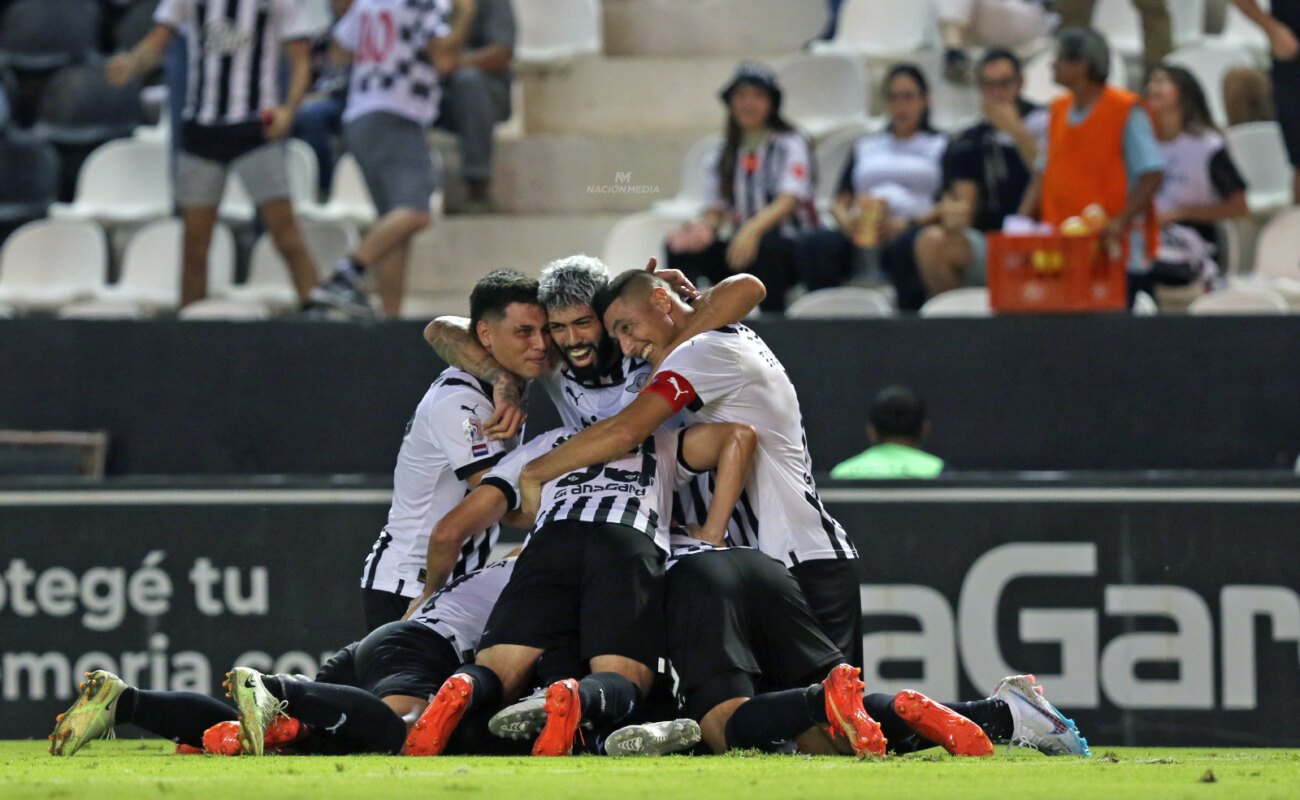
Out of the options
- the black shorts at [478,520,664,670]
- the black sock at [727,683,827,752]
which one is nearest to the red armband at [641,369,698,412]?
the black shorts at [478,520,664,670]

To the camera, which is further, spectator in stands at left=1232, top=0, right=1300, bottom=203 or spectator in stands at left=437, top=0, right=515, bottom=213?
spectator in stands at left=437, top=0, right=515, bottom=213

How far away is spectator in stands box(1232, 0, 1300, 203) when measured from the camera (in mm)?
8688

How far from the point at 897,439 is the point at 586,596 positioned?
8.48ft

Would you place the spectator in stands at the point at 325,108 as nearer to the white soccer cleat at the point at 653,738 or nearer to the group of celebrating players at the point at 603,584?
the group of celebrating players at the point at 603,584

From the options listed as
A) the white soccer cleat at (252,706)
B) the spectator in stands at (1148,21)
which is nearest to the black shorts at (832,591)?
the white soccer cleat at (252,706)

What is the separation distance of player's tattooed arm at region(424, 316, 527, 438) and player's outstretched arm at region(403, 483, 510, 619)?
0.69ft

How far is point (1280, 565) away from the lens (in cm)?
687

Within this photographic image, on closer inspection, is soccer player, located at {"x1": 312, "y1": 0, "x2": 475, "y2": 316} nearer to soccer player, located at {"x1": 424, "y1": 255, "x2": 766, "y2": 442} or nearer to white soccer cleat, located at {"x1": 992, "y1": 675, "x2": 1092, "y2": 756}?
soccer player, located at {"x1": 424, "y1": 255, "x2": 766, "y2": 442}

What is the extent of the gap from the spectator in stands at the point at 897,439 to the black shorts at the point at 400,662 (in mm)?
2475

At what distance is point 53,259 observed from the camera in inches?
393

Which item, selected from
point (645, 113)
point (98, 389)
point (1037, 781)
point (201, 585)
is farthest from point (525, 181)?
point (1037, 781)

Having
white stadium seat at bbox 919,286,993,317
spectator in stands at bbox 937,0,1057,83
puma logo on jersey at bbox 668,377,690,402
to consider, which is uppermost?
spectator in stands at bbox 937,0,1057,83

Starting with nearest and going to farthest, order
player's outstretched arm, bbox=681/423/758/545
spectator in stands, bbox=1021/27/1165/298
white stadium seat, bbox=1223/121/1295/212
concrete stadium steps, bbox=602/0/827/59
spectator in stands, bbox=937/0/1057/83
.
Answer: player's outstretched arm, bbox=681/423/758/545, spectator in stands, bbox=1021/27/1165/298, white stadium seat, bbox=1223/121/1295/212, spectator in stands, bbox=937/0/1057/83, concrete stadium steps, bbox=602/0/827/59

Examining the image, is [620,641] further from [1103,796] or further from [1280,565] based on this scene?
[1280,565]
